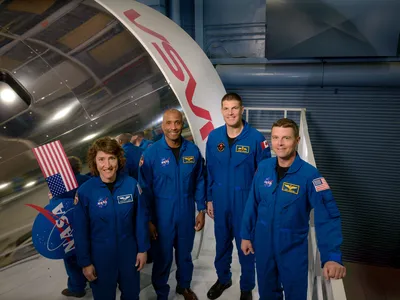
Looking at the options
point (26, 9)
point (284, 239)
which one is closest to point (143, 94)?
point (26, 9)

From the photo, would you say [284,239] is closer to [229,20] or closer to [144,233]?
[144,233]

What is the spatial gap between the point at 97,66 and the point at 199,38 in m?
5.22

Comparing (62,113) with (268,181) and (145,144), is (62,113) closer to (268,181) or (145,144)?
(145,144)

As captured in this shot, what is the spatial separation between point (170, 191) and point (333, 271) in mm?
1334

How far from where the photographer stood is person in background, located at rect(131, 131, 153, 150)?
2711 mm

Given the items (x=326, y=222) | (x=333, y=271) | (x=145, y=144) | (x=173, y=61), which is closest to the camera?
(x=333, y=271)

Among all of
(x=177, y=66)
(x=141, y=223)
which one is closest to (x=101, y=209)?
(x=141, y=223)

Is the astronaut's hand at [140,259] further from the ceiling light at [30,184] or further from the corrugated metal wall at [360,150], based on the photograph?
the corrugated metal wall at [360,150]

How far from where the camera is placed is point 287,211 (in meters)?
2.28

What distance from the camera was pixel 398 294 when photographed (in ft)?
Result: 24.0

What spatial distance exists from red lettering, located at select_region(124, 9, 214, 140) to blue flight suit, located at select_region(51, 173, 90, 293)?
48.2 inches

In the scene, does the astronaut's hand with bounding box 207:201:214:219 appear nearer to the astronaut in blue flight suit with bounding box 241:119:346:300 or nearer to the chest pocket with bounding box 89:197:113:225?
the astronaut in blue flight suit with bounding box 241:119:346:300

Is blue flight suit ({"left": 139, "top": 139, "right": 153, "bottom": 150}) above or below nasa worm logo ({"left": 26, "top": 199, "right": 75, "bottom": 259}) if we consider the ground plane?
above

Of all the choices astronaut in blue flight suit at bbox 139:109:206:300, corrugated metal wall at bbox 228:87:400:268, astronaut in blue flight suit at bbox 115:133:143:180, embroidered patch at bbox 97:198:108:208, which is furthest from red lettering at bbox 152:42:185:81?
corrugated metal wall at bbox 228:87:400:268
